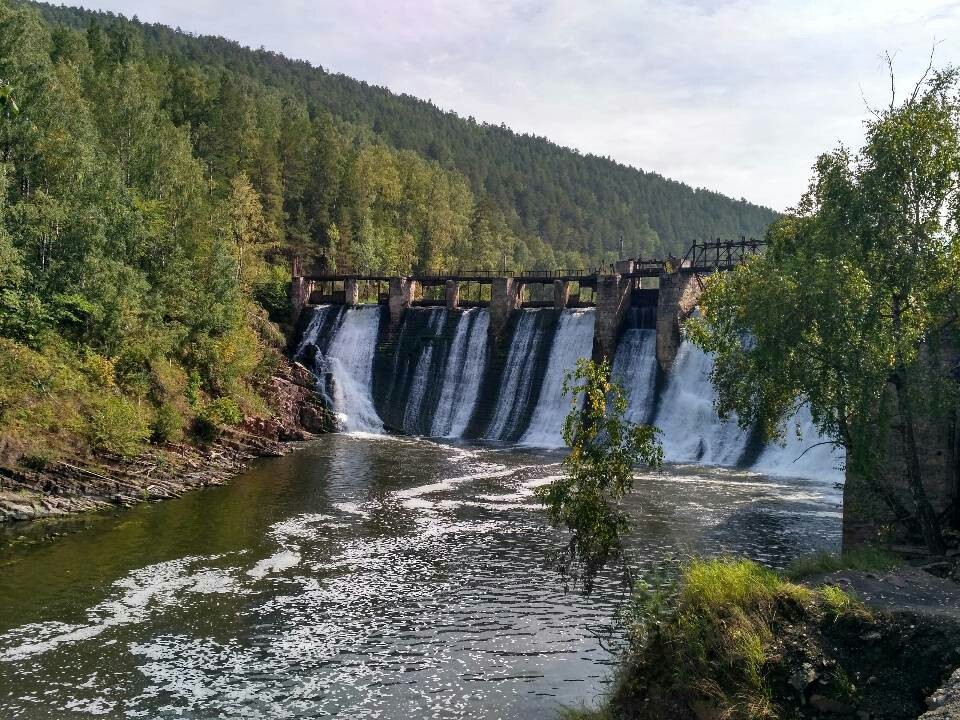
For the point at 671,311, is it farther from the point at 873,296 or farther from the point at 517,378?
the point at 873,296

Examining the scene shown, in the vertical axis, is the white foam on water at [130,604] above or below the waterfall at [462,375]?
below

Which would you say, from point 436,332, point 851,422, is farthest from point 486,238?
point 851,422

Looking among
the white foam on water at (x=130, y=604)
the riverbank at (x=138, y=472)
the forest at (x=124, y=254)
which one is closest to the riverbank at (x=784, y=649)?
the white foam on water at (x=130, y=604)

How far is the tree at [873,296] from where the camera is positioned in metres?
17.1

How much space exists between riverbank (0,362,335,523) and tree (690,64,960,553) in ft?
76.4

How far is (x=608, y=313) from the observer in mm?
51844

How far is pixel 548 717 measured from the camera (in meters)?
15.3

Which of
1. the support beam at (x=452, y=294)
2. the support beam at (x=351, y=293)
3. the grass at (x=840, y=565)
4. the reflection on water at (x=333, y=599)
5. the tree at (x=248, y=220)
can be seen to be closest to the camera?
the reflection on water at (x=333, y=599)

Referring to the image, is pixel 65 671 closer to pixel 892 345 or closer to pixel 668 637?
pixel 668 637

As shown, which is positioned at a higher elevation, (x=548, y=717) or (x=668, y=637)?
(x=668, y=637)

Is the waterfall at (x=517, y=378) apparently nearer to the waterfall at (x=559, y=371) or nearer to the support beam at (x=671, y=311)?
the waterfall at (x=559, y=371)

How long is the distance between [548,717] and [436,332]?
149 ft

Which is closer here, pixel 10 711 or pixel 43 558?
pixel 10 711

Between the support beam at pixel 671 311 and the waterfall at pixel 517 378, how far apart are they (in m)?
8.86
